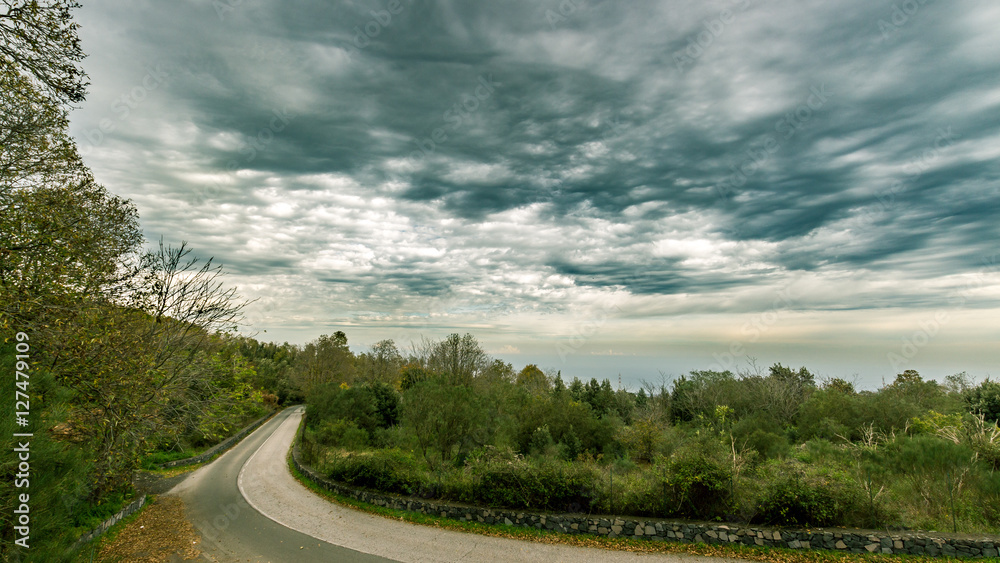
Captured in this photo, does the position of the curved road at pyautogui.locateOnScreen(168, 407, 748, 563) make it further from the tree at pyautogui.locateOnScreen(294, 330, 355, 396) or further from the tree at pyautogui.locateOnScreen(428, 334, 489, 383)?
the tree at pyautogui.locateOnScreen(294, 330, 355, 396)

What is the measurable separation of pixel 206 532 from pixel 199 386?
464 centimetres

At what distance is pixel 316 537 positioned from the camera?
40.3ft

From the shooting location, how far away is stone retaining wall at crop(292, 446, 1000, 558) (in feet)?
32.4

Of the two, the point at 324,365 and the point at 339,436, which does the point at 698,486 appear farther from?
the point at 324,365

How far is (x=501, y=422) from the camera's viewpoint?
21812 mm

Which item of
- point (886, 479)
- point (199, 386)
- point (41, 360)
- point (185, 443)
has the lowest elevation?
point (185, 443)

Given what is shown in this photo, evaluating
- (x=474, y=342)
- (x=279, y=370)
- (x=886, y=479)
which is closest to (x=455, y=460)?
(x=886, y=479)

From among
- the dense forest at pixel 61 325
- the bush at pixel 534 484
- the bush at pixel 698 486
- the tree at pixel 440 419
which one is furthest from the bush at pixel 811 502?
the dense forest at pixel 61 325

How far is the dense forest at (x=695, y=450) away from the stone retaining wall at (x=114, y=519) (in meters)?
6.62

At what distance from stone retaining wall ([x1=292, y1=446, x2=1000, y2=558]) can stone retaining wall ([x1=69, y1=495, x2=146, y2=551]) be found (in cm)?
895

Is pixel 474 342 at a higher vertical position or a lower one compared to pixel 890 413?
higher

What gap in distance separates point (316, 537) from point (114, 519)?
7102 mm

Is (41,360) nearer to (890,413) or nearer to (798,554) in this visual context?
(798,554)

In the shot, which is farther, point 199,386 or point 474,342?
point 474,342
